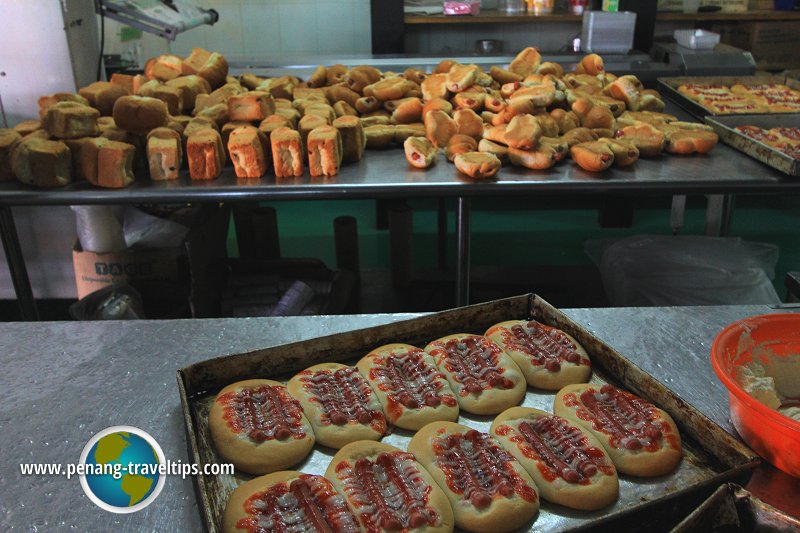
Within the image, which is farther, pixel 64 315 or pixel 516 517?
pixel 64 315

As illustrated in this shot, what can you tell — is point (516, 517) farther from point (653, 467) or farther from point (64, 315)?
point (64, 315)

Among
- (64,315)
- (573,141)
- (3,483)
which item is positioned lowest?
(64,315)

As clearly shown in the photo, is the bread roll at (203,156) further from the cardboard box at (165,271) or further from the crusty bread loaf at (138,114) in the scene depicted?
the cardboard box at (165,271)

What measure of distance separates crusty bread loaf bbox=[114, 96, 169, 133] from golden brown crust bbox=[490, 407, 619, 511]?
1.75 meters

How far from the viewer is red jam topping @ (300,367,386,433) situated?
111 centimetres

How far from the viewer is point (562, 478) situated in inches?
39.0

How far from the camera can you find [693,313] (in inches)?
59.0

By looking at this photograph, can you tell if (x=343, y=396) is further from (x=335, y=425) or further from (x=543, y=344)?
(x=543, y=344)

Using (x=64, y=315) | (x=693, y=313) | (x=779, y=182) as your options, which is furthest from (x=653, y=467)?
(x=64, y=315)

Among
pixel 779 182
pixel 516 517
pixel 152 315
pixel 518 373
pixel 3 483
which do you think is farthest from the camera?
pixel 152 315

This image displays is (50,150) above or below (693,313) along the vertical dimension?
above

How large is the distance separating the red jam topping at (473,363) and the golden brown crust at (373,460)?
209mm

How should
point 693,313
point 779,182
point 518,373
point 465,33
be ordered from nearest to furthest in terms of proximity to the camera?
1. point 518,373
2. point 693,313
3. point 779,182
4. point 465,33

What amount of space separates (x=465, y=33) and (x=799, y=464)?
5.11 metres
